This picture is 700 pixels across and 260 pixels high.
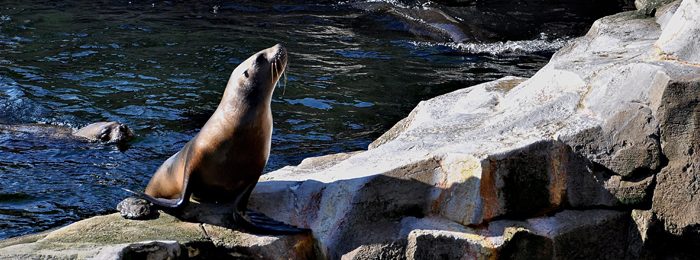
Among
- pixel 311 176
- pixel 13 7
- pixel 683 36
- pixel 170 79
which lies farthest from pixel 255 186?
pixel 13 7

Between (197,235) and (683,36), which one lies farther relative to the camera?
(683,36)

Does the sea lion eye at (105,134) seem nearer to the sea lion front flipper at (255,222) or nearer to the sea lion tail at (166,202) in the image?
the sea lion tail at (166,202)

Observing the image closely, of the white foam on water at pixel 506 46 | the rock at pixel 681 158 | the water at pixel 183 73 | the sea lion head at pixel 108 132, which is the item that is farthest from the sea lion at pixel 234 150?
the white foam on water at pixel 506 46

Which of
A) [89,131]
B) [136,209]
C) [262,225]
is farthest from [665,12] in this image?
[89,131]

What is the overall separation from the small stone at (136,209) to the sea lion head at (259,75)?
0.76 meters

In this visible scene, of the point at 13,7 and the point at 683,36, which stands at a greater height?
the point at 683,36

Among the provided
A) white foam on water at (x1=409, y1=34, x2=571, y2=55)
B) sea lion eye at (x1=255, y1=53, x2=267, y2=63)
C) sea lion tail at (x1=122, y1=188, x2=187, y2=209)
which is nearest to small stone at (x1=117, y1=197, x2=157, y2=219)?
sea lion tail at (x1=122, y1=188, x2=187, y2=209)

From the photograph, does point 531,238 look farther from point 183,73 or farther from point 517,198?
point 183,73

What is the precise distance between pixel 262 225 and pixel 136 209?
27.8 inches

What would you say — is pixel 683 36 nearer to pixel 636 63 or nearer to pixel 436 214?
pixel 636 63

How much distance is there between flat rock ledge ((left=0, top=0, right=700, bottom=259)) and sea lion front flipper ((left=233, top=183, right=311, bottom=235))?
0.05 m

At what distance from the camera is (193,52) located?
12.0m

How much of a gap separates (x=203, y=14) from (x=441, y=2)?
3.61 metres

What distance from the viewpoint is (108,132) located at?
8531 mm
